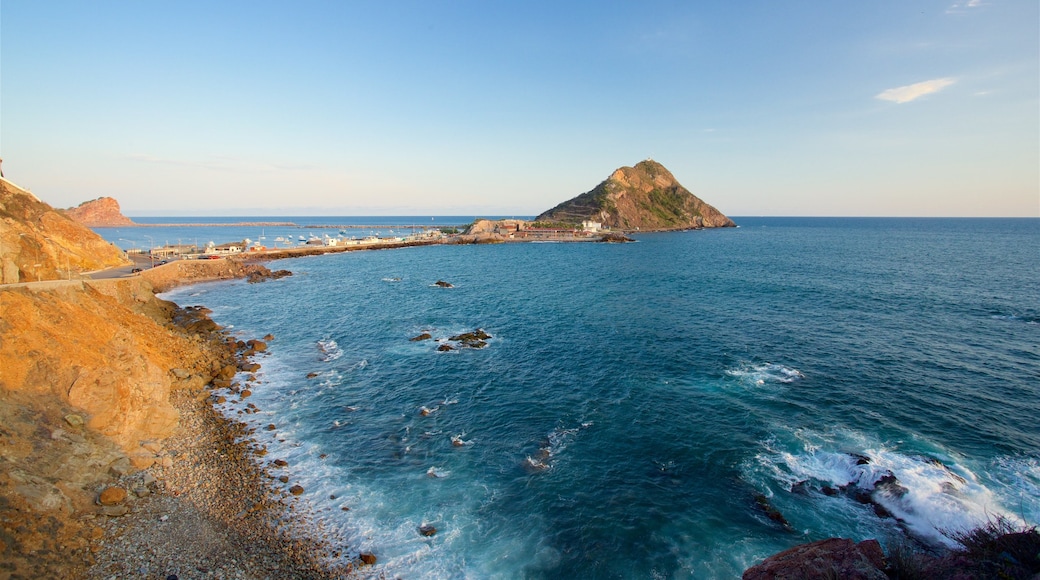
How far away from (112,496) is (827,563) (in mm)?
28834

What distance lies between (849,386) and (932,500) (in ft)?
45.8

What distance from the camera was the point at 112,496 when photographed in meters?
20.7

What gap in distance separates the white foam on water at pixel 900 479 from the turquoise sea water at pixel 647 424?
4.1 inches

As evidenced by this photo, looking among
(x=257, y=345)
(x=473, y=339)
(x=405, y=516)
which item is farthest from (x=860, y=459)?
(x=257, y=345)

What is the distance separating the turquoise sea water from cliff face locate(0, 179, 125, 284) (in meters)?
16.5

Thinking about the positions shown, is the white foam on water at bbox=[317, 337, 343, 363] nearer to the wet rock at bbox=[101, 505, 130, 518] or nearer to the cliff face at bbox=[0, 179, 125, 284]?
the wet rock at bbox=[101, 505, 130, 518]

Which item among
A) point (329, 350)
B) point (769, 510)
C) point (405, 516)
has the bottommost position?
point (405, 516)

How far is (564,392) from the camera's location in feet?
112

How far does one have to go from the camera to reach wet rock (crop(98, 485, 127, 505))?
67.2 feet

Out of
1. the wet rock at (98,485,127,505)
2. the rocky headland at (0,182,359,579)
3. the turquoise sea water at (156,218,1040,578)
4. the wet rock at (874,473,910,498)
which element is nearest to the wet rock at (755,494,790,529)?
the turquoise sea water at (156,218,1040,578)

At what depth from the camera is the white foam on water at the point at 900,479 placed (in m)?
20.0

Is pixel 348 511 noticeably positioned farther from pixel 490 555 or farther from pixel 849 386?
pixel 849 386

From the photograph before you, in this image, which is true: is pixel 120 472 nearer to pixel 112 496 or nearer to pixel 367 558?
pixel 112 496

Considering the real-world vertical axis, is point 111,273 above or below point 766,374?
above
